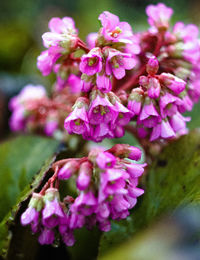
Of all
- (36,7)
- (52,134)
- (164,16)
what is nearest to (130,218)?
(52,134)

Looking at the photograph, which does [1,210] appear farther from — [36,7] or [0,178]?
[36,7]

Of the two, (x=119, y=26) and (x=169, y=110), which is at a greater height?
(x=119, y=26)

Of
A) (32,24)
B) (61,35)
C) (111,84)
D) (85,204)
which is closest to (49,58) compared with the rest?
(61,35)

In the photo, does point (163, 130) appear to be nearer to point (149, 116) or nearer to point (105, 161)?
point (149, 116)

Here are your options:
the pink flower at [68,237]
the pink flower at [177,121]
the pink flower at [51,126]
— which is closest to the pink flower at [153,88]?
the pink flower at [177,121]

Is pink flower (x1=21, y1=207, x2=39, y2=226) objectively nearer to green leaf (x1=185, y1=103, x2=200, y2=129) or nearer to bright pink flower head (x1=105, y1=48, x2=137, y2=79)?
bright pink flower head (x1=105, y1=48, x2=137, y2=79)

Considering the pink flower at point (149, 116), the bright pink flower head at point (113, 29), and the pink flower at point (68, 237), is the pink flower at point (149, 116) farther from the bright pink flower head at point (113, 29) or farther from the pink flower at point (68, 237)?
the pink flower at point (68, 237)
